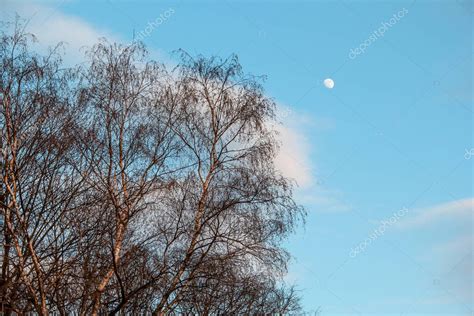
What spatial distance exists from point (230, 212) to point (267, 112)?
10.7ft

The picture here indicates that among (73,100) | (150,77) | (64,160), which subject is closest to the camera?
(64,160)

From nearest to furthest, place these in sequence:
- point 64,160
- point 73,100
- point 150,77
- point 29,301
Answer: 1. point 29,301
2. point 64,160
3. point 73,100
4. point 150,77

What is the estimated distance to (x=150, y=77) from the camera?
763 inches

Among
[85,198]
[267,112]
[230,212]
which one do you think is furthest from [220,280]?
[267,112]

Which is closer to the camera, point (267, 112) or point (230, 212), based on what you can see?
point (230, 212)

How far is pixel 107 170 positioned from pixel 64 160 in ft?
4.73

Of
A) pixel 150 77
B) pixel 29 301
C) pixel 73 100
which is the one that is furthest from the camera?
pixel 150 77

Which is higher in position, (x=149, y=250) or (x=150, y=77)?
(x=150, y=77)

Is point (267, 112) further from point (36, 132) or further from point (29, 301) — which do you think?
point (29, 301)

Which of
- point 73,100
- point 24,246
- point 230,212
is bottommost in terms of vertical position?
point 24,246

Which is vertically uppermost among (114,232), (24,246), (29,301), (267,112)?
(267,112)

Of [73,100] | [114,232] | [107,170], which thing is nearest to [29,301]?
[114,232]

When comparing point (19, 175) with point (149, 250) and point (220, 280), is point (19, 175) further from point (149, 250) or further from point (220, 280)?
point (220, 280)

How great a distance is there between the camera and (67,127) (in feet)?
55.8
